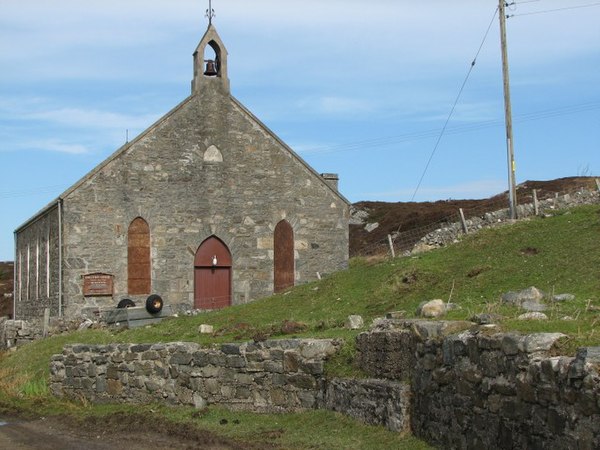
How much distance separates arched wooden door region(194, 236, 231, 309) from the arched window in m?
2.10

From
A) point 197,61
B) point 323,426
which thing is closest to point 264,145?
point 197,61

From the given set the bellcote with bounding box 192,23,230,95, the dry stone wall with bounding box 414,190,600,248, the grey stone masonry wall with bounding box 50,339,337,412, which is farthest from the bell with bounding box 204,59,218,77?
the grey stone masonry wall with bounding box 50,339,337,412

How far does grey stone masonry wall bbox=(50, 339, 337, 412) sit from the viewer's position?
1441 centimetres

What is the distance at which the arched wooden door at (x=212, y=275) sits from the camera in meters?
34.5

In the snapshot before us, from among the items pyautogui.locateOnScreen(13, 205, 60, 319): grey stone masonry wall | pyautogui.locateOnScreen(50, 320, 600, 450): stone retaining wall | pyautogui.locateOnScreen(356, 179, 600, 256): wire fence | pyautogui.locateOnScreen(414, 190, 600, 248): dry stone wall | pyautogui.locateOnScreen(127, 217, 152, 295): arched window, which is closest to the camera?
pyautogui.locateOnScreen(50, 320, 600, 450): stone retaining wall

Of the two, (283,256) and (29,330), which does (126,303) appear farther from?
(283,256)

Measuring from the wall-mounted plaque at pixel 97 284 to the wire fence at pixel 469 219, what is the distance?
11.2m

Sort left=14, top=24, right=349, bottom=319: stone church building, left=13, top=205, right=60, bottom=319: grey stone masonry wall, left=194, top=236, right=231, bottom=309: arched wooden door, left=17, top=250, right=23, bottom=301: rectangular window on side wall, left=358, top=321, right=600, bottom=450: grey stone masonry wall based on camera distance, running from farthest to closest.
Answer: left=17, top=250, right=23, bottom=301: rectangular window on side wall, left=194, top=236, right=231, bottom=309: arched wooden door, left=13, top=205, right=60, bottom=319: grey stone masonry wall, left=14, top=24, right=349, bottom=319: stone church building, left=358, top=321, right=600, bottom=450: grey stone masonry wall

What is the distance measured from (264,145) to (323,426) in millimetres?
24273

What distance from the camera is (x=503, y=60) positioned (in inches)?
1249

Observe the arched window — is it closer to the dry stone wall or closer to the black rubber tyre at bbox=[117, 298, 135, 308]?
the black rubber tyre at bbox=[117, 298, 135, 308]

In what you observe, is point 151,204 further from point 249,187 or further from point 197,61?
point 197,61

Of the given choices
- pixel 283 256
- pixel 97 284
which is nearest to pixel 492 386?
pixel 97 284

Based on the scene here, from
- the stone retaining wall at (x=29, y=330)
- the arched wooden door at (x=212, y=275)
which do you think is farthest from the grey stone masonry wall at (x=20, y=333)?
the arched wooden door at (x=212, y=275)
